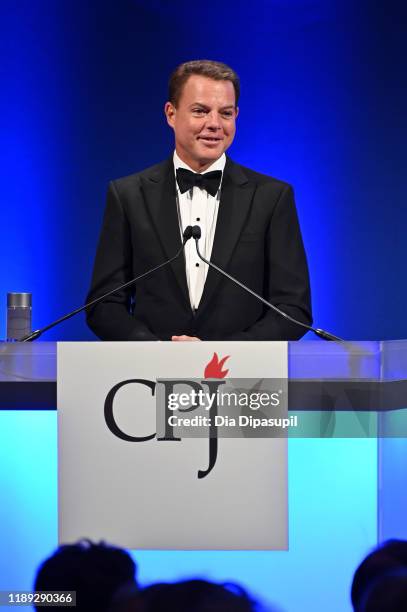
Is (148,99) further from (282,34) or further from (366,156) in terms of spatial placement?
(366,156)

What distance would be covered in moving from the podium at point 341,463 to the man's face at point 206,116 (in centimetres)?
92

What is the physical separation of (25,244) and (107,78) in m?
0.74

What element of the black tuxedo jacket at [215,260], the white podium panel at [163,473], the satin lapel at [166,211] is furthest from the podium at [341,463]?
the satin lapel at [166,211]

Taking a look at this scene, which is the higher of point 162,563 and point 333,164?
point 333,164

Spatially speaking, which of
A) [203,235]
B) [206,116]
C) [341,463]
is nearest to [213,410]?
[341,463]

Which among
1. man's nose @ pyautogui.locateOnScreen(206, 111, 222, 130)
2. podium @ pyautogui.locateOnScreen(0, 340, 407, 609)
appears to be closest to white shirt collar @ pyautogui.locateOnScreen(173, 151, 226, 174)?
man's nose @ pyautogui.locateOnScreen(206, 111, 222, 130)

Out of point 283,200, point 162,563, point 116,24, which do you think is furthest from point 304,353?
point 116,24

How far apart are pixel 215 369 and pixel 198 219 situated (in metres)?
0.92

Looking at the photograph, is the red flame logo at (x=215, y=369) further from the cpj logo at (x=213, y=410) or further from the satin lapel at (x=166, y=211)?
the satin lapel at (x=166, y=211)

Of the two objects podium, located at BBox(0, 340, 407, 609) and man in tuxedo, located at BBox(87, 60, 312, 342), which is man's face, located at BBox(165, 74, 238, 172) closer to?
man in tuxedo, located at BBox(87, 60, 312, 342)

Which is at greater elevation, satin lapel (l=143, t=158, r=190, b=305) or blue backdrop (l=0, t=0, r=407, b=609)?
blue backdrop (l=0, t=0, r=407, b=609)

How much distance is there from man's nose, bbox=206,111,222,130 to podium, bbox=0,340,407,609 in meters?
0.92

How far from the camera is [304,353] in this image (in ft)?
5.32

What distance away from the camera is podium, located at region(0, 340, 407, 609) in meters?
1.58
